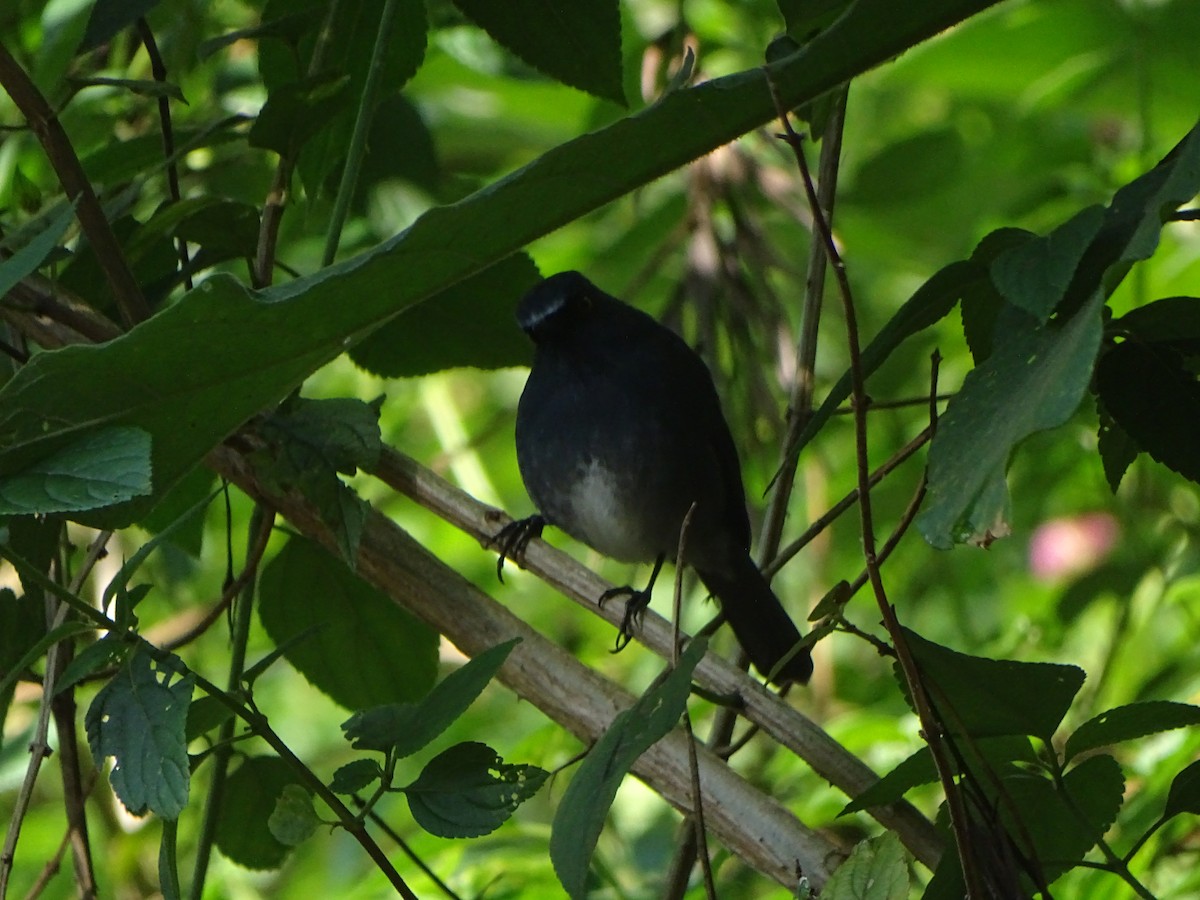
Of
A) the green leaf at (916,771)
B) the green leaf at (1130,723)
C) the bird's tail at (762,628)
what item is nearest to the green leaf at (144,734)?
the green leaf at (916,771)

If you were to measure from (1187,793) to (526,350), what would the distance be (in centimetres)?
111

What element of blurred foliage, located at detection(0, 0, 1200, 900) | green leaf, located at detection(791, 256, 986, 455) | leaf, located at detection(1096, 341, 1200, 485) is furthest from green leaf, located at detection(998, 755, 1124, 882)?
green leaf, located at detection(791, 256, 986, 455)

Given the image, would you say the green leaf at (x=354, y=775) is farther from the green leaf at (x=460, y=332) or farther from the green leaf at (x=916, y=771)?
the green leaf at (x=460, y=332)

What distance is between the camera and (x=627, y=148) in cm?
128

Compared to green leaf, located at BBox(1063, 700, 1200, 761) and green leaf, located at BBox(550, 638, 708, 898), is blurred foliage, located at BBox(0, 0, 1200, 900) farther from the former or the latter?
green leaf, located at BBox(550, 638, 708, 898)

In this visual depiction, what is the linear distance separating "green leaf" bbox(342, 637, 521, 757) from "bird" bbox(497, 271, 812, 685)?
69.7 inches

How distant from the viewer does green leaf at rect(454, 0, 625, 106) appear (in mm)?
1881

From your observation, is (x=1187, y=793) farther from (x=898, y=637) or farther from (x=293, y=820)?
(x=293, y=820)

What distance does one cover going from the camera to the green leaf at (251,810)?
199 centimetres

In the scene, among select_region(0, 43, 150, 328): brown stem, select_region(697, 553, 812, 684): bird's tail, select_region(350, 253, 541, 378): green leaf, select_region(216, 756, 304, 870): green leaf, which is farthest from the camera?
select_region(697, 553, 812, 684): bird's tail

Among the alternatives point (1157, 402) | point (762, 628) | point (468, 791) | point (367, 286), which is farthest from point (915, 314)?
point (762, 628)

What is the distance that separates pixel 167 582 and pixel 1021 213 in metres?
2.13

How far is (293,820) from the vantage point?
4.87ft

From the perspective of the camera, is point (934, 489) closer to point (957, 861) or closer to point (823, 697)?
point (957, 861)
